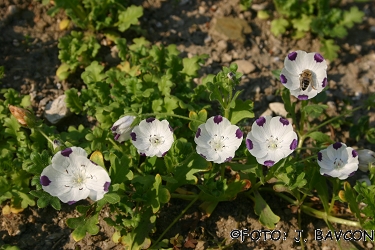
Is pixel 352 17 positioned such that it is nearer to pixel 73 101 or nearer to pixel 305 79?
pixel 305 79

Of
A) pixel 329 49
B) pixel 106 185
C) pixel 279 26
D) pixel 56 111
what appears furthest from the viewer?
pixel 279 26

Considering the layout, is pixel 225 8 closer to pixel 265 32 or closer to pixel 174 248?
pixel 265 32

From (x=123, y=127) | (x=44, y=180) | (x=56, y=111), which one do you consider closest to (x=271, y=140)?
(x=123, y=127)

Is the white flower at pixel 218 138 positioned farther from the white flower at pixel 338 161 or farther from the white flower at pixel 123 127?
the white flower at pixel 338 161

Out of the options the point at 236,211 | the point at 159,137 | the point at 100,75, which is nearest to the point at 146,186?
the point at 159,137

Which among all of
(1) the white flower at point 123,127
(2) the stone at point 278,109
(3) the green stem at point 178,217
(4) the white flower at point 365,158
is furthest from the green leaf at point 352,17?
(1) the white flower at point 123,127
